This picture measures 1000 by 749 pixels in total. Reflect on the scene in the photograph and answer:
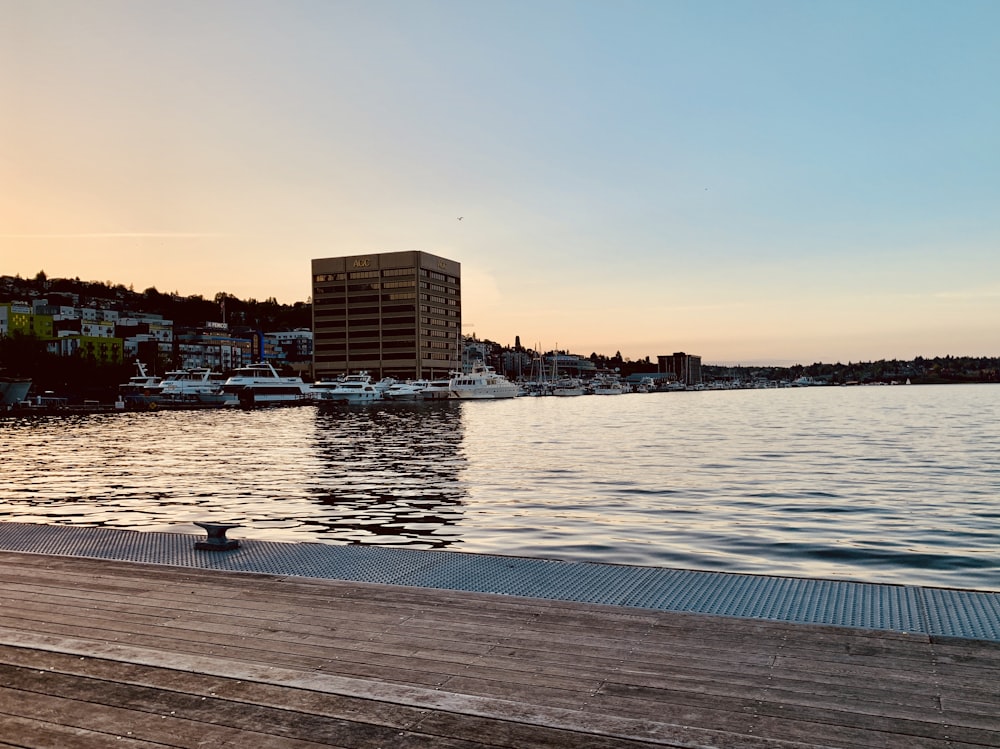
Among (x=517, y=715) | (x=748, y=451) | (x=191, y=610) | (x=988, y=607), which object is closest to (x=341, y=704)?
(x=517, y=715)

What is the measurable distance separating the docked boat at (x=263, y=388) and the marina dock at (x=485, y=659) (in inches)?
4726

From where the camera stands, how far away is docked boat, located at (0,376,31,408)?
95625 mm

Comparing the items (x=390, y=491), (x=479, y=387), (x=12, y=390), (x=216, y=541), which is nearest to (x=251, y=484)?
(x=390, y=491)

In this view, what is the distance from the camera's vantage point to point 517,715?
4688 millimetres


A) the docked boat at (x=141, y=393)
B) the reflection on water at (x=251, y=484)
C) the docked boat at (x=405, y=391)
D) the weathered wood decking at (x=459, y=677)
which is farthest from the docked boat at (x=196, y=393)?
the weathered wood decking at (x=459, y=677)

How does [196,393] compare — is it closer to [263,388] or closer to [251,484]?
[263,388]

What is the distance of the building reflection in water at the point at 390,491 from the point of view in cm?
1727

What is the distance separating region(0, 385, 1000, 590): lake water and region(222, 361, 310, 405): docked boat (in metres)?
75.8

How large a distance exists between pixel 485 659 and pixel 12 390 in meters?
107

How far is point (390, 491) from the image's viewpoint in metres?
24.9

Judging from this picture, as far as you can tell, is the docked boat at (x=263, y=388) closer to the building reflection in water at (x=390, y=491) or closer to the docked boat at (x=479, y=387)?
the docked boat at (x=479, y=387)

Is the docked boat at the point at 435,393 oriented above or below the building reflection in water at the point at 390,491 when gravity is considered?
above

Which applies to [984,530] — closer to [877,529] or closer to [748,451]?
[877,529]

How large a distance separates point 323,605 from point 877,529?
14994 mm
